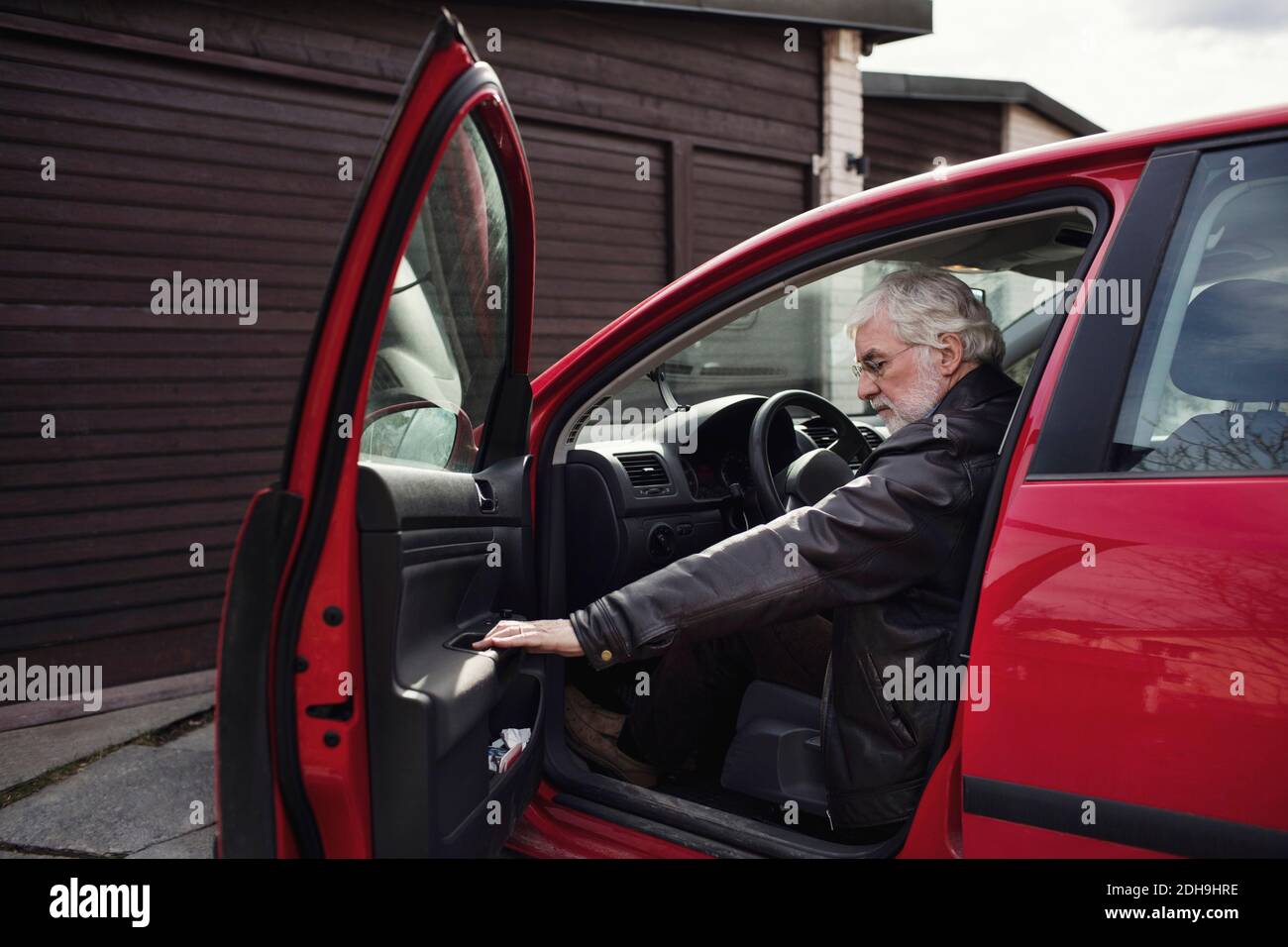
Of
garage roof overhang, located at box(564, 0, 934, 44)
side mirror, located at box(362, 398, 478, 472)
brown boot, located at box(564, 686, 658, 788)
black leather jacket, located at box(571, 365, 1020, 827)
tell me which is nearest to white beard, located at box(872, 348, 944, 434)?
black leather jacket, located at box(571, 365, 1020, 827)

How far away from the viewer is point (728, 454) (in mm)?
A: 2756

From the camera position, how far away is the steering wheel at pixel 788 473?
2.44 meters

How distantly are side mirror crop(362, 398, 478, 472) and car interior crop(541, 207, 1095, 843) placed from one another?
0.34 metres

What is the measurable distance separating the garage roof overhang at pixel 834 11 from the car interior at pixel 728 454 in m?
3.86

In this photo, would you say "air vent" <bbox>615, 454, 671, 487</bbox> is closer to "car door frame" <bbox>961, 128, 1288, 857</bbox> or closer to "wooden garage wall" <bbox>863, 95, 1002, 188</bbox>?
"car door frame" <bbox>961, 128, 1288, 857</bbox>

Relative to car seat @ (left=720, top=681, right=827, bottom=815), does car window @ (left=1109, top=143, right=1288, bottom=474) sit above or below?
above

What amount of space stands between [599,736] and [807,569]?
85 cm

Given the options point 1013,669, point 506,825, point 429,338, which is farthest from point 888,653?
point 429,338

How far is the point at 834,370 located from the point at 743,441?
94cm

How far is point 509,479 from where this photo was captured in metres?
1.97

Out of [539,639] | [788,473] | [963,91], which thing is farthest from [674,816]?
[963,91]

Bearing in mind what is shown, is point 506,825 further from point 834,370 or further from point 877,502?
point 834,370

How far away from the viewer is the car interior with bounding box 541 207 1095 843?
2014 mm

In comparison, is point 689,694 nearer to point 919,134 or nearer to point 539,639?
point 539,639
